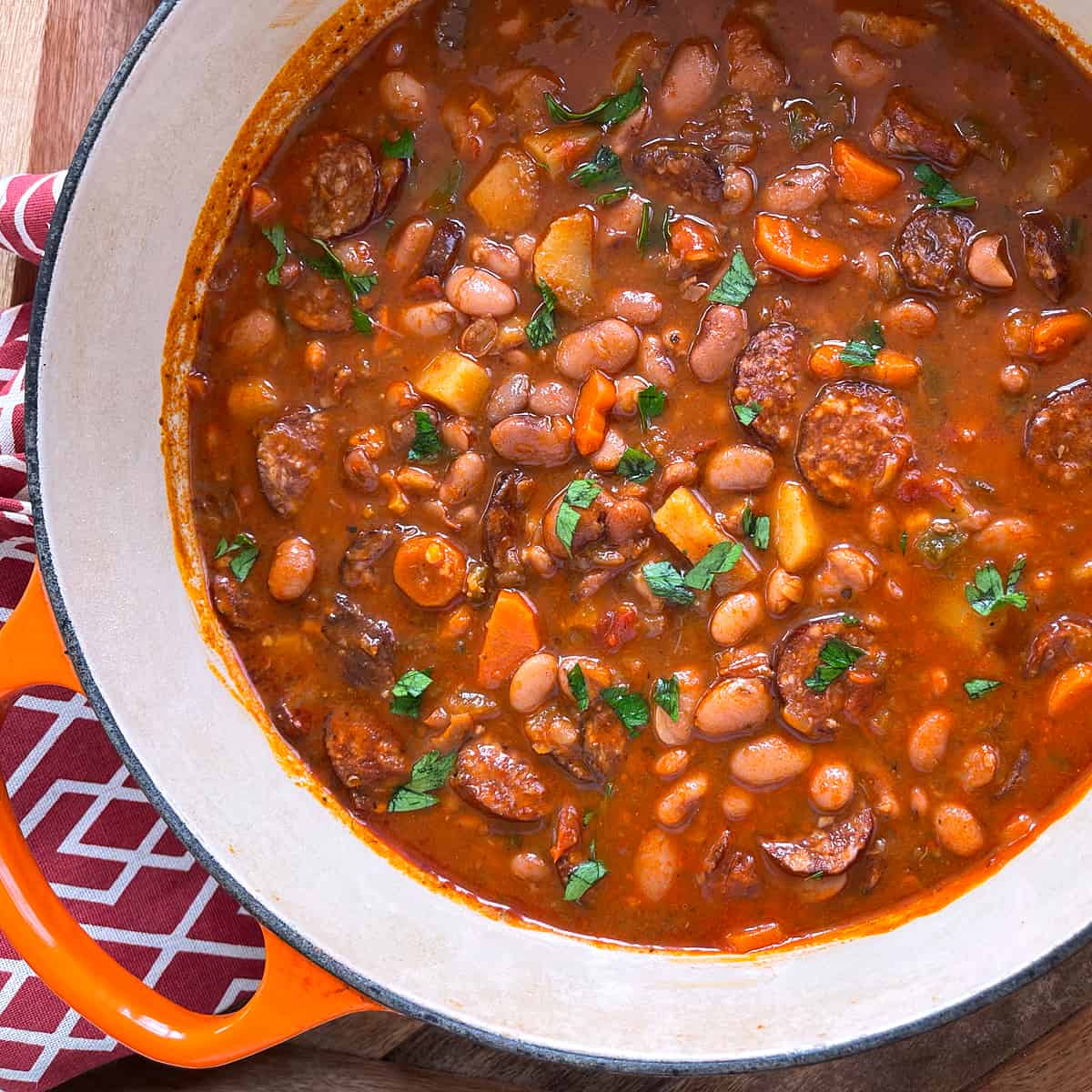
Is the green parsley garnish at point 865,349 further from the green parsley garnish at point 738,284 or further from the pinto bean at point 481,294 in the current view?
the pinto bean at point 481,294

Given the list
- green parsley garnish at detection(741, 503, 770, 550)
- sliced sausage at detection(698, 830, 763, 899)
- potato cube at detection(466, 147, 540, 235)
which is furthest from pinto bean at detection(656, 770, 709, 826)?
potato cube at detection(466, 147, 540, 235)

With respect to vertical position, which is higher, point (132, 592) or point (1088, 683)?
point (1088, 683)

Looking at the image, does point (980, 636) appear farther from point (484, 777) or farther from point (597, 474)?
point (484, 777)

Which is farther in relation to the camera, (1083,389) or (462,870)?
(462,870)

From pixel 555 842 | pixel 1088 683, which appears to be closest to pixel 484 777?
pixel 555 842

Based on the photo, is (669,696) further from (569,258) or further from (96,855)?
(96,855)

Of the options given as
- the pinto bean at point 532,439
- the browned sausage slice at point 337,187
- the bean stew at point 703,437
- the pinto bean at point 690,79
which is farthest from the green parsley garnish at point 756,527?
the browned sausage slice at point 337,187
